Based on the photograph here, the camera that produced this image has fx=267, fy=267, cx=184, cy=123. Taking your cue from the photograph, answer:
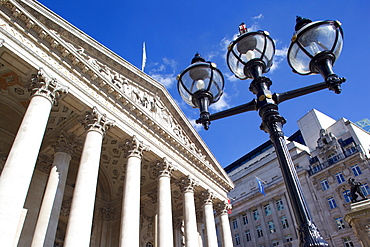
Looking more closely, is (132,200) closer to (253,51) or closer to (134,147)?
(134,147)

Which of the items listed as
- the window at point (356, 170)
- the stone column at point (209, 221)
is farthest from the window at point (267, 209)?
the stone column at point (209, 221)

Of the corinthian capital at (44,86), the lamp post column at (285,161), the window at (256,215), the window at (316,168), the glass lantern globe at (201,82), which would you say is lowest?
the lamp post column at (285,161)

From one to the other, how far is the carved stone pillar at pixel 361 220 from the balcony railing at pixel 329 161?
88.3 ft

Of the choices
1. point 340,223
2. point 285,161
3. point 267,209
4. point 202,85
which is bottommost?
point 285,161

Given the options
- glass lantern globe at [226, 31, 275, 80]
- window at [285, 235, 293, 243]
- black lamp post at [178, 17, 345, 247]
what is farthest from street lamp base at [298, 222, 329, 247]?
window at [285, 235, 293, 243]

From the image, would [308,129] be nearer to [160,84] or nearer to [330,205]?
[330,205]

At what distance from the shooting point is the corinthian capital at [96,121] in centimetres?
1447

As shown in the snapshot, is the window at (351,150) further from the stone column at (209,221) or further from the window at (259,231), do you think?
the stone column at (209,221)

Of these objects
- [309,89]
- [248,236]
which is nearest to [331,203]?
[248,236]

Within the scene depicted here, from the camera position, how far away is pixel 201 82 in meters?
7.16

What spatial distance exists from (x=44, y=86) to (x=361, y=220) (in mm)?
15554

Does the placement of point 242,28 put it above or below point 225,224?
below

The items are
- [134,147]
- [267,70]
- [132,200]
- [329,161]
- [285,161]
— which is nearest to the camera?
[285,161]

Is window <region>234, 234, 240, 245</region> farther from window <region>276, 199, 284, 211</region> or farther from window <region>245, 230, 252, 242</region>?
window <region>276, 199, 284, 211</region>
